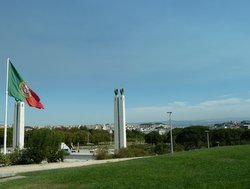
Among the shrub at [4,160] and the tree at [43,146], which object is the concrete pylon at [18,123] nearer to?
the tree at [43,146]

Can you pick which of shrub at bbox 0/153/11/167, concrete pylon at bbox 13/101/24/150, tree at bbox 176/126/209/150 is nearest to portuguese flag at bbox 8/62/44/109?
shrub at bbox 0/153/11/167

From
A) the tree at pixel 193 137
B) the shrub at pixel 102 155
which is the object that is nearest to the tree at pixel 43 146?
the shrub at pixel 102 155

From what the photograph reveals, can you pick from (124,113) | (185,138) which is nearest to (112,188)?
(124,113)

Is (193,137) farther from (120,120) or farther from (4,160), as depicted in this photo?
(4,160)

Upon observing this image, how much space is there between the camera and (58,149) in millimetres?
29766

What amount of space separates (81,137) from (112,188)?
96931 millimetres

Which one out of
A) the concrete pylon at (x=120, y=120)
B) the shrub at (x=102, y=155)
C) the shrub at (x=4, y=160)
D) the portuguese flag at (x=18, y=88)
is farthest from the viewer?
the concrete pylon at (x=120, y=120)

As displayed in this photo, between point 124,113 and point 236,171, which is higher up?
point 124,113

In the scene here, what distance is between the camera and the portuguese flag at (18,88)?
27.4 metres

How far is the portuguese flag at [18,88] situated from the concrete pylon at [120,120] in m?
15.7

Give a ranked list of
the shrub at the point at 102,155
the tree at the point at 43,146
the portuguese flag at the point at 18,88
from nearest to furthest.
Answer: the portuguese flag at the point at 18,88 < the tree at the point at 43,146 < the shrub at the point at 102,155

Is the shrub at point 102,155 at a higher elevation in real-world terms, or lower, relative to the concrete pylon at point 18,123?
lower

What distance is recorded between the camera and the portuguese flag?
27.4 m

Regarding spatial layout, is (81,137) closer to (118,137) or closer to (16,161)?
(118,137)
